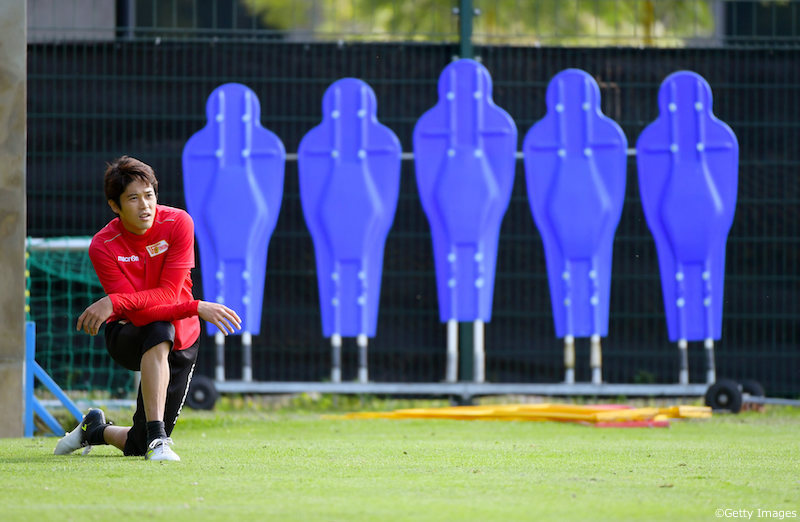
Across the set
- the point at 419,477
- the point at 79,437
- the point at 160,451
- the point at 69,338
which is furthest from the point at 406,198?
the point at 419,477

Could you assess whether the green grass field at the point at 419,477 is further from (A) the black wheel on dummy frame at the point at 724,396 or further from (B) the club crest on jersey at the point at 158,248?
(A) the black wheel on dummy frame at the point at 724,396

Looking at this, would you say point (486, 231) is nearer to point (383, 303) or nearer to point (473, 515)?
point (383, 303)

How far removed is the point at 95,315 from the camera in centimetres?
411

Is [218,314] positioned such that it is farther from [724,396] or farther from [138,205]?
[724,396]

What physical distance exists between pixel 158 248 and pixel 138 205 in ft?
0.66

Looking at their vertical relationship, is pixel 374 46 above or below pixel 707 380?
above

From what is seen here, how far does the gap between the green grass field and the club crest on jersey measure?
75 centimetres

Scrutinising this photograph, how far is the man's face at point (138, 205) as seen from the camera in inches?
168

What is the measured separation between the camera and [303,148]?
7.49 m

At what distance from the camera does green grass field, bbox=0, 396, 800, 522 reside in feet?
10.0

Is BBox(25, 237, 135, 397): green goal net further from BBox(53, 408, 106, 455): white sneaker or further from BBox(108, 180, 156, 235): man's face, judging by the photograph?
BBox(108, 180, 156, 235): man's face

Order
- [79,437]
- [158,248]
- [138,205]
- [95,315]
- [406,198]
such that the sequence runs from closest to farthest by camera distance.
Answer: [95,315]
[138,205]
[158,248]
[79,437]
[406,198]

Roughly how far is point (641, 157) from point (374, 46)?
1848 mm

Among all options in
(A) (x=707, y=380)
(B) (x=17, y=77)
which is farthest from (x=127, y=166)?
(A) (x=707, y=380)
